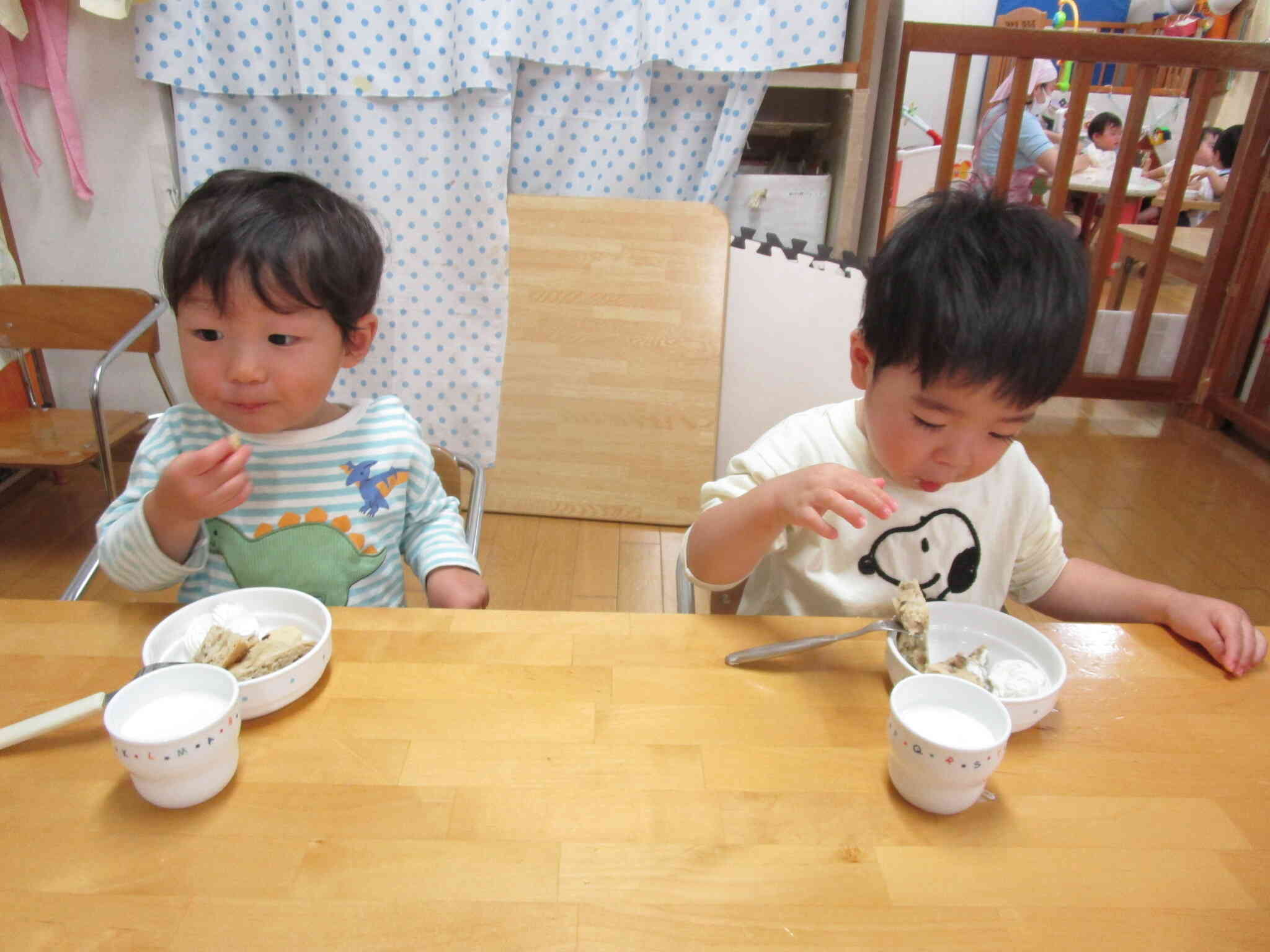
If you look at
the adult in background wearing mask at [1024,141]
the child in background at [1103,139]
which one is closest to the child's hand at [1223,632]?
the adult in background wearing mask at [1024,141]

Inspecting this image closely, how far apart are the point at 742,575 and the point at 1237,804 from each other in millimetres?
466

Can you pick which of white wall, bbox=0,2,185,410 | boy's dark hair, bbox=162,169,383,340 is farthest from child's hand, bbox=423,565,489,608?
white wall, bbox=0,2,185,410

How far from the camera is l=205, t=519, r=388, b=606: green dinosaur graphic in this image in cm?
101

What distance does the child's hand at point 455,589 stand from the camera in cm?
99

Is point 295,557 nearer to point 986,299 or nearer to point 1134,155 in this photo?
point 986,299

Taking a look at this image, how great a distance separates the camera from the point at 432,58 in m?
2.10

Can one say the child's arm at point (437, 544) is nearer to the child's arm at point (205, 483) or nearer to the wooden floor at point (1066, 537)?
the child's arm at point (205, 483)

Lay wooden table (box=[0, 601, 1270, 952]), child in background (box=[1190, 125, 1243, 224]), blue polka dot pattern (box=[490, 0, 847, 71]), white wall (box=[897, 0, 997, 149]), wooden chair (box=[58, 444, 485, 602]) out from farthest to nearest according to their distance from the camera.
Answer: white wall (box=[897, 0, 997, 149]) < child in background (box=[1190, 125, 1243, 224]) < blue polka dot pattern (box=[490, 0, 847, 71]) < wooden chair (box=[58, 444, 485, 602]) < wooden table (box=[0, 601, 1270, 952])

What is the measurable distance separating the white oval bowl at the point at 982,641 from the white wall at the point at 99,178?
86.3 inches

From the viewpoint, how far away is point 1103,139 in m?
5.03

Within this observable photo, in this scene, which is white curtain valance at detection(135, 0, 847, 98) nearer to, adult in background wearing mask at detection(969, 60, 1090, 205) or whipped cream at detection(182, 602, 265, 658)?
whipped cream at detection(182, 602, 265, 658)

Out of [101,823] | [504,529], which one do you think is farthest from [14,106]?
[101,823]

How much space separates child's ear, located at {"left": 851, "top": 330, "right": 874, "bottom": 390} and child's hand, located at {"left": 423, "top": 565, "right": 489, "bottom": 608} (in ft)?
1.67

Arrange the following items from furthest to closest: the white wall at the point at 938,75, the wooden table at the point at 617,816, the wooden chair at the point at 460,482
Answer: the white wall at the point at 938,75
the wooden chair at the point at 460,482
the wooden table at the point at 617,816
